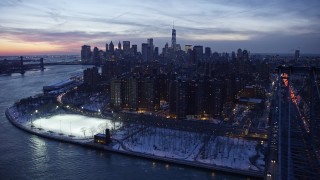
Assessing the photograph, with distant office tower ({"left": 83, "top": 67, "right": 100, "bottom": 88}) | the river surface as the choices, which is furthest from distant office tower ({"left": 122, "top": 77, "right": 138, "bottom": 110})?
distant office tower ({"left": 83, "top": 67, "right": 100, "bottom": 88})

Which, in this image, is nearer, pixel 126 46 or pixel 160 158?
pixel 160 158

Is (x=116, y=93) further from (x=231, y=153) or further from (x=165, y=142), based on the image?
(x=231, y=153)

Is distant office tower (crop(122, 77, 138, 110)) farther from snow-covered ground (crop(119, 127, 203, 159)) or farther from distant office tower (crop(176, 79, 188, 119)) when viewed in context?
snow-covered ground (crop(119, 127, 203, 159))

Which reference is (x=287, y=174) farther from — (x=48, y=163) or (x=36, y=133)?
(x=36, y=133)

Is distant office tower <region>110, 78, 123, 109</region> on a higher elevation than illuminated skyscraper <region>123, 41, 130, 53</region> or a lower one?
lower

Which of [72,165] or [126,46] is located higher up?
[126,46]

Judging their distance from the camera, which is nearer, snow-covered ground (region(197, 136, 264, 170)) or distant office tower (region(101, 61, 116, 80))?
snow-covered ground (region(197, 136, 264, 170))

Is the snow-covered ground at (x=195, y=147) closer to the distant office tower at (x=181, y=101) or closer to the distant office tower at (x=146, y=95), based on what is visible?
the distant office tower at (x=181, y=101)

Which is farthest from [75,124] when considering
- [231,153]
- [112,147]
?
[231,153]

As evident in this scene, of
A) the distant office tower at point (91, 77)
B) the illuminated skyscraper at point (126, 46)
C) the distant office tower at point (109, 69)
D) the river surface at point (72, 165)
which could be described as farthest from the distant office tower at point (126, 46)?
the river surface at point (72, 165)
